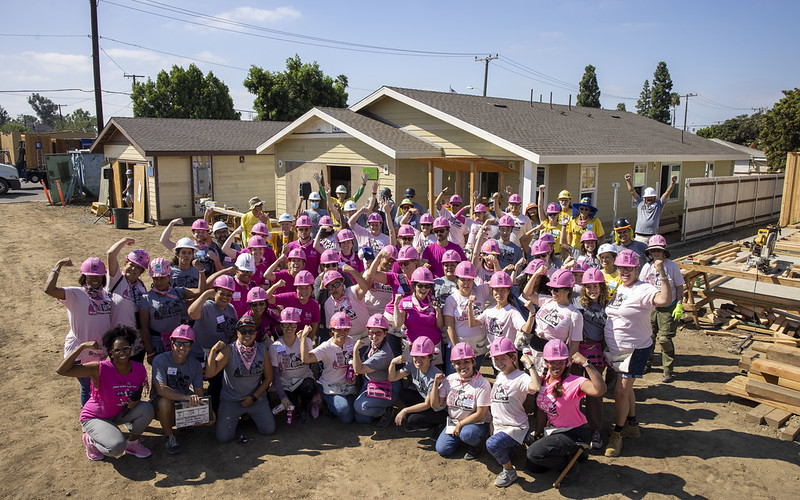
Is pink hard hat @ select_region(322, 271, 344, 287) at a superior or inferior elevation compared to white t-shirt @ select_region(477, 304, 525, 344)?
superior

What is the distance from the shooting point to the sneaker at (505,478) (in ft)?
15.2

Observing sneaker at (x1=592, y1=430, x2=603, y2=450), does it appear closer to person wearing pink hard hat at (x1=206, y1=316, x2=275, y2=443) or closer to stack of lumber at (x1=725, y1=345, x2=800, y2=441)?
stack of lumber at (x1=725, y1=345, x2=800, y2=441)

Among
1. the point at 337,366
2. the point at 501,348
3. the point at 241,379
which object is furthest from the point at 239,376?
the point at 501,348

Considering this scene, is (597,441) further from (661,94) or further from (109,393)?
(661,94)

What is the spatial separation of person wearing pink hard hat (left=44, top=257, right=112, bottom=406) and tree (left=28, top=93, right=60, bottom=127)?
14572 cm

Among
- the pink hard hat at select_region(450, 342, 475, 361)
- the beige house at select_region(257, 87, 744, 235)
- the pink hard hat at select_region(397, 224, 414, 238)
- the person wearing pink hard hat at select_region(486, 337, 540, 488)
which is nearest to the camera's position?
the person wearing pink hard hat at select_region(486, 337, 540, 488)

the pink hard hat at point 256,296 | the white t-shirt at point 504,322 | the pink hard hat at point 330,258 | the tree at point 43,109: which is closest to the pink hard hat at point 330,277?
the pink hard hat at point 330,258

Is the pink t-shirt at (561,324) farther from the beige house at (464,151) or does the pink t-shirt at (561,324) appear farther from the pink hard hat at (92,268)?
the beige house at (464,151)

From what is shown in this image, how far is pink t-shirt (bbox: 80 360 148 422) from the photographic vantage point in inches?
198

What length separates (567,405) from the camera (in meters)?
4.61

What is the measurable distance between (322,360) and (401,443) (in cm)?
117

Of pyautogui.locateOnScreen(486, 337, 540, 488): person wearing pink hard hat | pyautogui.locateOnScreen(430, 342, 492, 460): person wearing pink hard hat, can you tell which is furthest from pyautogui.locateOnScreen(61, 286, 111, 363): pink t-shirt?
pyautogui.locateOnScreen(486, 337, 540, 488): person wearing pink hard hat

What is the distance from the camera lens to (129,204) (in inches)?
786

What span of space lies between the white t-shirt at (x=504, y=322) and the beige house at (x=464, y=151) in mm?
7523
